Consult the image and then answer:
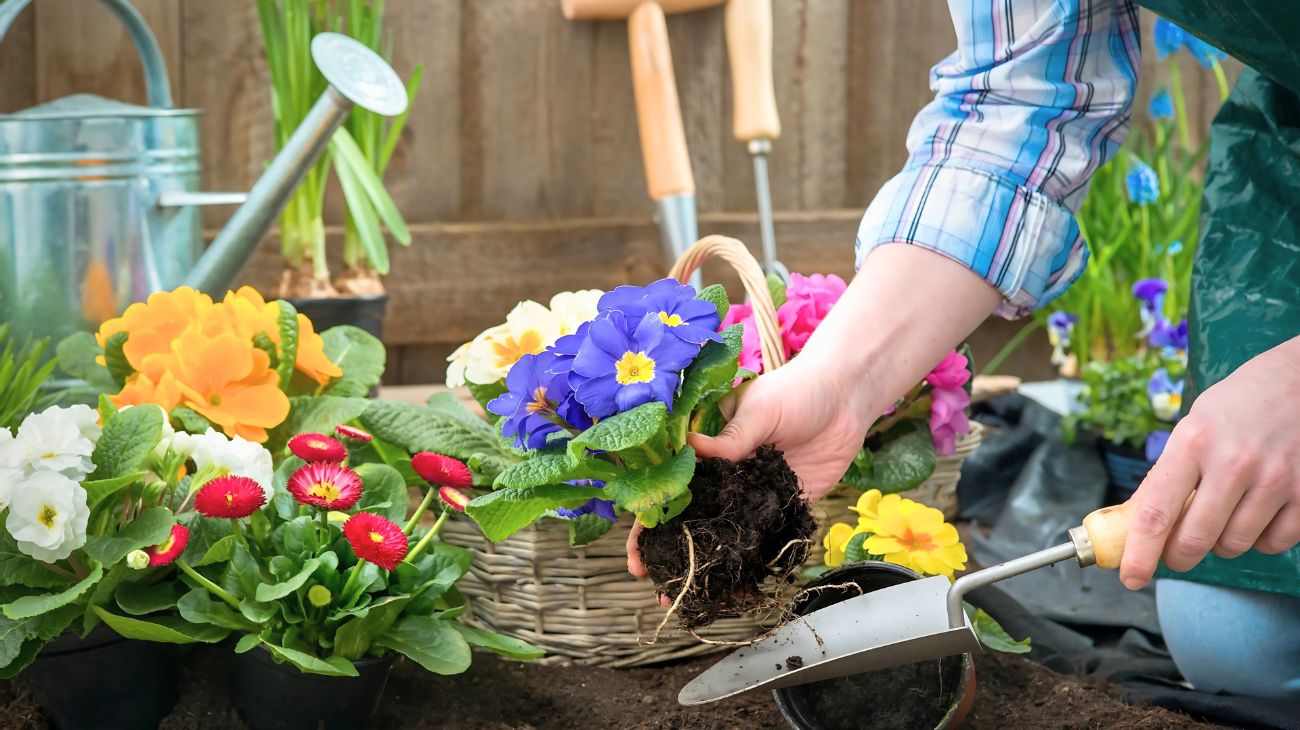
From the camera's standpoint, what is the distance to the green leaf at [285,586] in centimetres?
103

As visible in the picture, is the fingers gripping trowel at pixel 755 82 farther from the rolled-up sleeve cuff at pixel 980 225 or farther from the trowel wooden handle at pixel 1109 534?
the trowel wooden handle at pixel 1109 534

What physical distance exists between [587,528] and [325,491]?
29cm

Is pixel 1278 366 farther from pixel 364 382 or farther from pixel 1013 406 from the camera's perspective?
pixel 1013 406

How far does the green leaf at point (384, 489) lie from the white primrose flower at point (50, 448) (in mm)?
260

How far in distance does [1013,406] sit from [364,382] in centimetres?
146

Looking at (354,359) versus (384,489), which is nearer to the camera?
(384,489)

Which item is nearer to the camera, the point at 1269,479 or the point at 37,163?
the point at 1269,479

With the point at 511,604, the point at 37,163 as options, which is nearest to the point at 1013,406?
the point at 511,604

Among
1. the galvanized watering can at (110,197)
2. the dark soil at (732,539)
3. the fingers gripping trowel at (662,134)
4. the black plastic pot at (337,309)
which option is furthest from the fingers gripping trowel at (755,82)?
the dark soil at (732,539)

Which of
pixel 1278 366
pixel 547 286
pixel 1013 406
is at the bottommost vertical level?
pixel 1013 406

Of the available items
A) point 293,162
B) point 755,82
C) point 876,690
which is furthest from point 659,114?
point 876,690

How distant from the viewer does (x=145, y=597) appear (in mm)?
1086

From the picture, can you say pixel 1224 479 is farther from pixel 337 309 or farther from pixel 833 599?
pixel 337 309

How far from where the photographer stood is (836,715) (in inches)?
42.9
